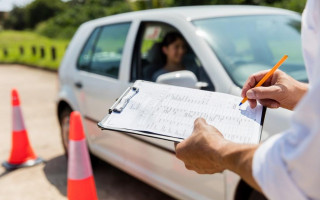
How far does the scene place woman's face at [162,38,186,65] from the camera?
11.2 ft

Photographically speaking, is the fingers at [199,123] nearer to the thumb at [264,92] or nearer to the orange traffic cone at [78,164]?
the thumb at [264,92]

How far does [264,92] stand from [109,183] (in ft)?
9.29

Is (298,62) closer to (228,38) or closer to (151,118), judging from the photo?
(228,38)

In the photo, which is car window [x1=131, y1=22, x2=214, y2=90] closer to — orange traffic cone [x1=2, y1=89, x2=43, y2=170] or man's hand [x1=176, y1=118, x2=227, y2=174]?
orange traffic cone [x1=2, y1=89, x2=43, y2=170]

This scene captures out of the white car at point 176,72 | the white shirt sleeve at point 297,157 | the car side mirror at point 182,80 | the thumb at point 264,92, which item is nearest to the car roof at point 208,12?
the white car at point 176,72

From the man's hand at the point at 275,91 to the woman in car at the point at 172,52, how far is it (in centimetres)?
184

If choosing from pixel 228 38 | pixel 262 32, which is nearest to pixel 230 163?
pixel 228 38

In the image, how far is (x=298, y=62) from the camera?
3.02 m

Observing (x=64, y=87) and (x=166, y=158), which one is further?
(x=64, y=87)

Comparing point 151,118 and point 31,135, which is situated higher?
point 151,118

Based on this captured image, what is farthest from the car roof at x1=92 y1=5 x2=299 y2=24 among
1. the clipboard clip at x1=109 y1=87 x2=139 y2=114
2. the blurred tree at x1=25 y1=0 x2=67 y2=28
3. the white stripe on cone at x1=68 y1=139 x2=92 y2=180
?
the blurred tree at x1=25 y1=0 x2=67 y2=28

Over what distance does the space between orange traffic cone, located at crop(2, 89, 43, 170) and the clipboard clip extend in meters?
3.13

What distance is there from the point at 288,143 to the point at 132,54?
8.56 ft

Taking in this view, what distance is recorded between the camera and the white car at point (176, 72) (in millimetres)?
2652
